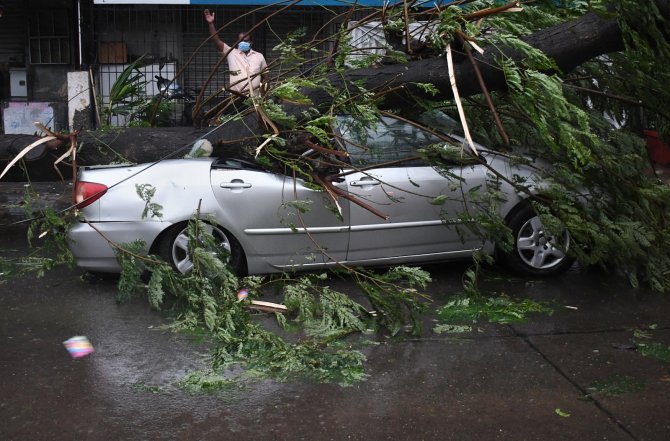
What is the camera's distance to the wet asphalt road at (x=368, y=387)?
4.50 metres

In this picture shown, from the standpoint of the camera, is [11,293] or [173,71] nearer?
[11,293]

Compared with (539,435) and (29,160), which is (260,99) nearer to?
(29,160)

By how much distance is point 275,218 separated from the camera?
6.84 m

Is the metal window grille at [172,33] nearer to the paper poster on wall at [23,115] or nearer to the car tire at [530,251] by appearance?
the paper poster on wall at [23,115]

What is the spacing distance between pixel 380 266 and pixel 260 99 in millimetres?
1771

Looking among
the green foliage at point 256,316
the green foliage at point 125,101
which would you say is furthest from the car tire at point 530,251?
the green foliage at point 125,101

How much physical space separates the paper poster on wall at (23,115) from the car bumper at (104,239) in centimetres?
852

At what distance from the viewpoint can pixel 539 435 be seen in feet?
14.6

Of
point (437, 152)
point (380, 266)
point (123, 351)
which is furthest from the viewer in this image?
point (380, 266)

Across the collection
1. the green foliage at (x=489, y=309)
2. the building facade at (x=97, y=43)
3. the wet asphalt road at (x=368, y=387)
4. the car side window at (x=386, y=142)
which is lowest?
the wet asphalt road at (x=368, y=387)

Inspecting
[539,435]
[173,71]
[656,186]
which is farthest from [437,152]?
[173,71]

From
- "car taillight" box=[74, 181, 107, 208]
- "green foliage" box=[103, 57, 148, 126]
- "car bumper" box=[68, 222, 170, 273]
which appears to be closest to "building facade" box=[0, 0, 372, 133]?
"green foliage" box=[103, 57, 148, 126]

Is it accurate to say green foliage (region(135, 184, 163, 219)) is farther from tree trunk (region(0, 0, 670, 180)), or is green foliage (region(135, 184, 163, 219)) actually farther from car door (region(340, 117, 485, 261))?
car door (region(340, 117, 485, 261))

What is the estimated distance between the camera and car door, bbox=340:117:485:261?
22.7ft
